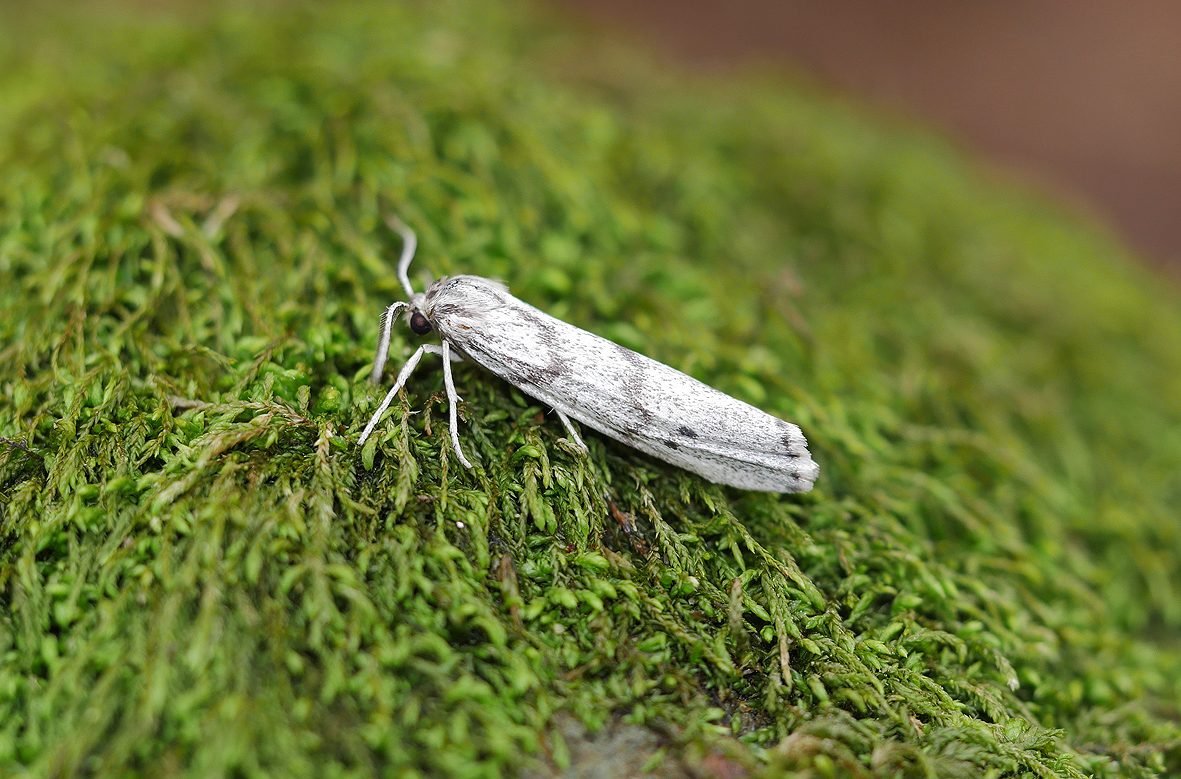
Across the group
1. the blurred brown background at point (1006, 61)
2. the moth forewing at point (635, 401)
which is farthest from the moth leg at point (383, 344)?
the blurred brown background at point (1006, 61)

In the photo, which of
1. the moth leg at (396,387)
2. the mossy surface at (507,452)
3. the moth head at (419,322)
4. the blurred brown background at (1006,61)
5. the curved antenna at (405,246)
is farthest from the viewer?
the blurred brown background at (1006,61)

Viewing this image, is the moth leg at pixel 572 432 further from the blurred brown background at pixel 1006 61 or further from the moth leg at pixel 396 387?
the blurred brown background at pixel 1006 61

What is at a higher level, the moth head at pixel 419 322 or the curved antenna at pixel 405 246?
the curved antenna at pixel 405 246

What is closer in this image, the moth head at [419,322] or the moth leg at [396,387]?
the moth leg at [396,387]

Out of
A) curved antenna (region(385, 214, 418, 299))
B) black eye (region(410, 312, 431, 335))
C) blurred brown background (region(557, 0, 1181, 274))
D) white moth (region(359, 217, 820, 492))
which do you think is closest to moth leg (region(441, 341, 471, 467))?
white moth (region(359, 217, 820, 492))

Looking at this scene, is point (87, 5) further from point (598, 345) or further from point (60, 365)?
point (598, 345)

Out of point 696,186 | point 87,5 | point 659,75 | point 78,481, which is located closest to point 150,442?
point 78,481
